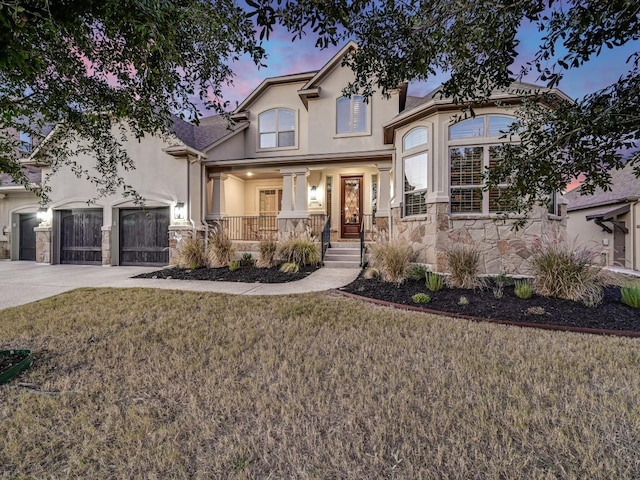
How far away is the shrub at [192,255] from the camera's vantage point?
31.1 ft

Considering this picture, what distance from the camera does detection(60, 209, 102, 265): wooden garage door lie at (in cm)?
1166

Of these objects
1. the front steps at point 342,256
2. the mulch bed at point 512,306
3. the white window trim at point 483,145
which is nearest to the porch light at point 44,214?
the front steps at point 342,256

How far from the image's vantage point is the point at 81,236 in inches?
465

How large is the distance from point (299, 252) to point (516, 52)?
6.98m

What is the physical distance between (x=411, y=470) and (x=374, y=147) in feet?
35.1

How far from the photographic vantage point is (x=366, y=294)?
619cm

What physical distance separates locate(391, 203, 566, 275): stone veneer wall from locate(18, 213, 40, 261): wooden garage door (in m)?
16.3

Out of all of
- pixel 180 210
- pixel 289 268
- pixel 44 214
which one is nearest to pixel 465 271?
pixel 289 268

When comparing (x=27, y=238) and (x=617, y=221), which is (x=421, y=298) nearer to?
(x=617, y=221)

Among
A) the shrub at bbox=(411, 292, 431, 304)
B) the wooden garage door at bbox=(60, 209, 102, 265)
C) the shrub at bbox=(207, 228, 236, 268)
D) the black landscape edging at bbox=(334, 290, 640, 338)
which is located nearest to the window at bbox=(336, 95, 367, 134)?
the shrub at bbox=(207, 228, 236, 268)

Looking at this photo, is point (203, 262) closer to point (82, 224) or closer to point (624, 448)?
point (82, 224)

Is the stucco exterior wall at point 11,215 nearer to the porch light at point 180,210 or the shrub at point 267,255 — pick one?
the porch light at point 180,210

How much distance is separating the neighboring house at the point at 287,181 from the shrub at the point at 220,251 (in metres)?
1.18

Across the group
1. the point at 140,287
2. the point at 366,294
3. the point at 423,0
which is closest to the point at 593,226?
the point at 366,294
